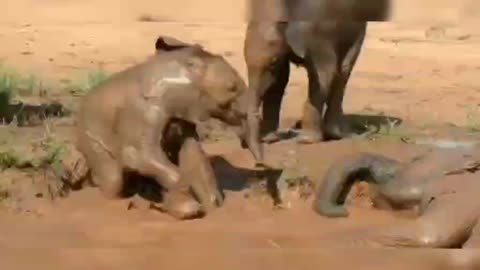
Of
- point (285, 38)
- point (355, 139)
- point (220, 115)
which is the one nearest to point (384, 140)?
point (355, 139)

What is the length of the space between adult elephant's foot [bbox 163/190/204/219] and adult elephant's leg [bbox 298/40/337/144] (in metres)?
0.79

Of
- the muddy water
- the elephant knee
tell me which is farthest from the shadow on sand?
the elephant knee

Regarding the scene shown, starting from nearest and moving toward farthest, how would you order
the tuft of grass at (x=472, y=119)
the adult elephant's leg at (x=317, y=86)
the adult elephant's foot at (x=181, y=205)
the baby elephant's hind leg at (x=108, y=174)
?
the adult elephant's foot at (x=181, y=205)
the baby elephant's hind leg at (x=108, y=174)
the adult elephant's leg at (x=317, y=86)
the tuft of grass at (x=472, y=119)

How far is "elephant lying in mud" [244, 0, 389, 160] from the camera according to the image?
3406 millimetres

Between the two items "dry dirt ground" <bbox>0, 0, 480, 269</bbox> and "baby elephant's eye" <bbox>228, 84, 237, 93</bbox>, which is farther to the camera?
"baby elephant's eye" <bbox>228, 84, 237, 93</bbox>

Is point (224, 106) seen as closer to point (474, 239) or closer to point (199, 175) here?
point (199, 175)

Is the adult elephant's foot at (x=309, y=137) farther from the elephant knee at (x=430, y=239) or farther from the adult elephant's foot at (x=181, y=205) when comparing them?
the elephant knee at (x=430, y=239)

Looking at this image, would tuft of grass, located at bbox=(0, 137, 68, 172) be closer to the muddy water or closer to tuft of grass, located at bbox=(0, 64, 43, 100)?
the muddy water

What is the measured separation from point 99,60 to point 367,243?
130 inches

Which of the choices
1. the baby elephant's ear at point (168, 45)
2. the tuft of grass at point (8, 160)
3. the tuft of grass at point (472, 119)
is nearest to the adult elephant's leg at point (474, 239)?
the baby elephant's ear at point (168, 45)

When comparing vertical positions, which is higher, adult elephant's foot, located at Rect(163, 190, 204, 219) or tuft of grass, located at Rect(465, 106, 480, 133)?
adult elephant's foot, located at Rect(163, 190, 204, 219)

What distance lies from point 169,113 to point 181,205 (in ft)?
0.68

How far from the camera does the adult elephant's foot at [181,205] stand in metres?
2.91

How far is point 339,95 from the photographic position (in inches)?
149
